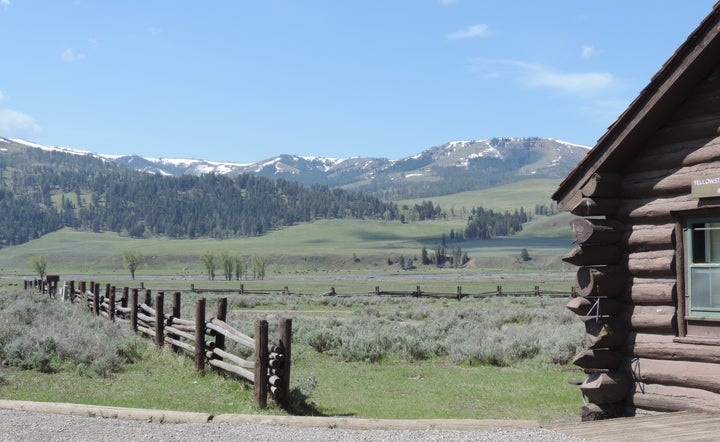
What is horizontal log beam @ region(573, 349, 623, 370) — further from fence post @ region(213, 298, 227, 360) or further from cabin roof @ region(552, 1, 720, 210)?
fence post @ region(213, 298, 227, 360)

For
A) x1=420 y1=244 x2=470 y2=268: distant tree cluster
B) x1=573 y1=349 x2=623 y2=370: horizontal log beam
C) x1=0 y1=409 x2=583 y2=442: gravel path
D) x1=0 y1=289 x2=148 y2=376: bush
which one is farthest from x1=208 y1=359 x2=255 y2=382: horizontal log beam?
x1=420 y1=244 x2=470 y2=268: distant tree cluster

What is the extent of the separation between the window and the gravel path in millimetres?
2661

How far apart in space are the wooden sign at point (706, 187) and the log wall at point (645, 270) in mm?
126

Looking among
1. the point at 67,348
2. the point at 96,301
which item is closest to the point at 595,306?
the point at 67,348

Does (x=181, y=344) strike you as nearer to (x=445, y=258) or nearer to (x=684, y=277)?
(x=684, y=277)

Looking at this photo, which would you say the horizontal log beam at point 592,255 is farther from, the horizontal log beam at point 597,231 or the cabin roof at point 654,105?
the cabin roof at point 654,105

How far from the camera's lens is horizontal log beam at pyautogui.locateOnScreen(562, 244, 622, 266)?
32.6ft

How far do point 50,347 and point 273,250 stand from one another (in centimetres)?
18471

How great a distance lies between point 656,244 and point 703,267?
64cm

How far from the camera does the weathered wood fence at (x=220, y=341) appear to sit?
11.0m

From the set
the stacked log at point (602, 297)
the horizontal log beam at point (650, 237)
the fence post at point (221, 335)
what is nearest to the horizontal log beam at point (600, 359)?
the stacked log at point (602, 297)

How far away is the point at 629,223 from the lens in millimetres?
10102

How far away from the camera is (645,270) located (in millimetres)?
9797

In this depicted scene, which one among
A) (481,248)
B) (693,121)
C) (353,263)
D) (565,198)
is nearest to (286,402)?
(565,198)
